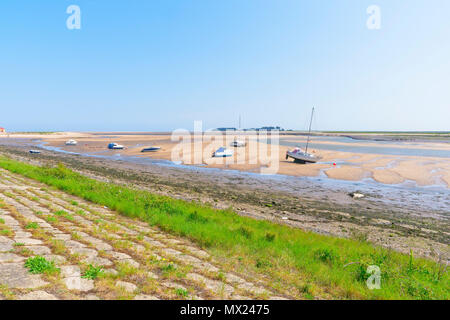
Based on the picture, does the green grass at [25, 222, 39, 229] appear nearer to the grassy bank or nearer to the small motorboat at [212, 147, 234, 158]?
the grassy bank

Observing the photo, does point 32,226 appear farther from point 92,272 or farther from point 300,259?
point 300,259

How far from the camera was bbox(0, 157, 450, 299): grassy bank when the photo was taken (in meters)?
5.71

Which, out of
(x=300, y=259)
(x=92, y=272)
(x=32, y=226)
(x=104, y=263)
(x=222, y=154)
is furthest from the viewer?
(x=222, y=154)

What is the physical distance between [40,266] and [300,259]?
256 inches

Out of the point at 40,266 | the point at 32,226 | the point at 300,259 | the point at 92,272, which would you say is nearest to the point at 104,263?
the point at 92,272

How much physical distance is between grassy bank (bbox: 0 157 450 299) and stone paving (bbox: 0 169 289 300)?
0.69 meters

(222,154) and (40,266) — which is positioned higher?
(222,154)

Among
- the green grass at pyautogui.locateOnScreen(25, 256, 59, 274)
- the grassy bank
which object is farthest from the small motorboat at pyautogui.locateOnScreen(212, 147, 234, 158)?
the green grass at pyautogui.locateOnScreen(25, 256, 59, 274)

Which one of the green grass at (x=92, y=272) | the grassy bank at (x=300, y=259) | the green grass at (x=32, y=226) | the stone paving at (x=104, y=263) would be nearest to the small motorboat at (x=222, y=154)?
the grassy bank at (x=300, y=259)

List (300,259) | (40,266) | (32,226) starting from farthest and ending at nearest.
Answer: (300,259) → (32,226) → (40,266)

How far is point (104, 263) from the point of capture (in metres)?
5.55

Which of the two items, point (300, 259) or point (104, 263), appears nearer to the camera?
point (104, 263)

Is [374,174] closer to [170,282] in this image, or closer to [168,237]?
[168,237]
